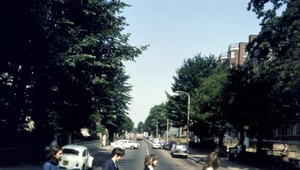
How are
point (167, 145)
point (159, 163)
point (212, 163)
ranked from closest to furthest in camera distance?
1. point (212, 163)
2. point (159, 163)
3. point (167, 145)

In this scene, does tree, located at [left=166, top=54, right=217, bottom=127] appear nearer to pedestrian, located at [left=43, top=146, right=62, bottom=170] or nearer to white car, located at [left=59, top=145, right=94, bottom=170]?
white car, located at [left=59, top=145, right=94, bottom=170]

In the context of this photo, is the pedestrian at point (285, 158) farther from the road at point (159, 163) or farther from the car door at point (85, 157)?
the car door at point (85, 157)

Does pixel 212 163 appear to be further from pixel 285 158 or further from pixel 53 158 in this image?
pixel 285 158

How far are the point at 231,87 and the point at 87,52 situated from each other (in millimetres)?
15401

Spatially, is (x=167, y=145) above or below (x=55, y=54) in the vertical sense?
below

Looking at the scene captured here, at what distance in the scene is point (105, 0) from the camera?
31.5 metres

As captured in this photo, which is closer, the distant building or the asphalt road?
the asphalt road

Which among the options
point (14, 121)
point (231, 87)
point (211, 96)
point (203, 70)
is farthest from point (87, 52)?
point (203, 70)

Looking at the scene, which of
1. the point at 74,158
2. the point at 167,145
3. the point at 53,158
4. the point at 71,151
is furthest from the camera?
the point at 167,145

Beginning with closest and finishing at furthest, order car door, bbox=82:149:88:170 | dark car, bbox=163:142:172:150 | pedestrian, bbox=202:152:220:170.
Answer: pedestrian, bbox=202:152:220:170
car door, bbox=82:149:88:170
dark car, bbox=163:142:172:150

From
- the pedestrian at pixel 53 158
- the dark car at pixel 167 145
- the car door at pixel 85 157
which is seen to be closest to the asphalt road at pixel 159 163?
the car door at pixel 85 157

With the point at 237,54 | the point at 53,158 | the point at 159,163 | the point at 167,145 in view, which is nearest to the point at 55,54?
the point at 159,163

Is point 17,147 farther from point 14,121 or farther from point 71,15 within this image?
point 71,15

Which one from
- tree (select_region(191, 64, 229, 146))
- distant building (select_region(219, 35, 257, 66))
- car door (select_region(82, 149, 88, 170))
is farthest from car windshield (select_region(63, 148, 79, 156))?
distant building (select_region(219, 35, 257, 66))
